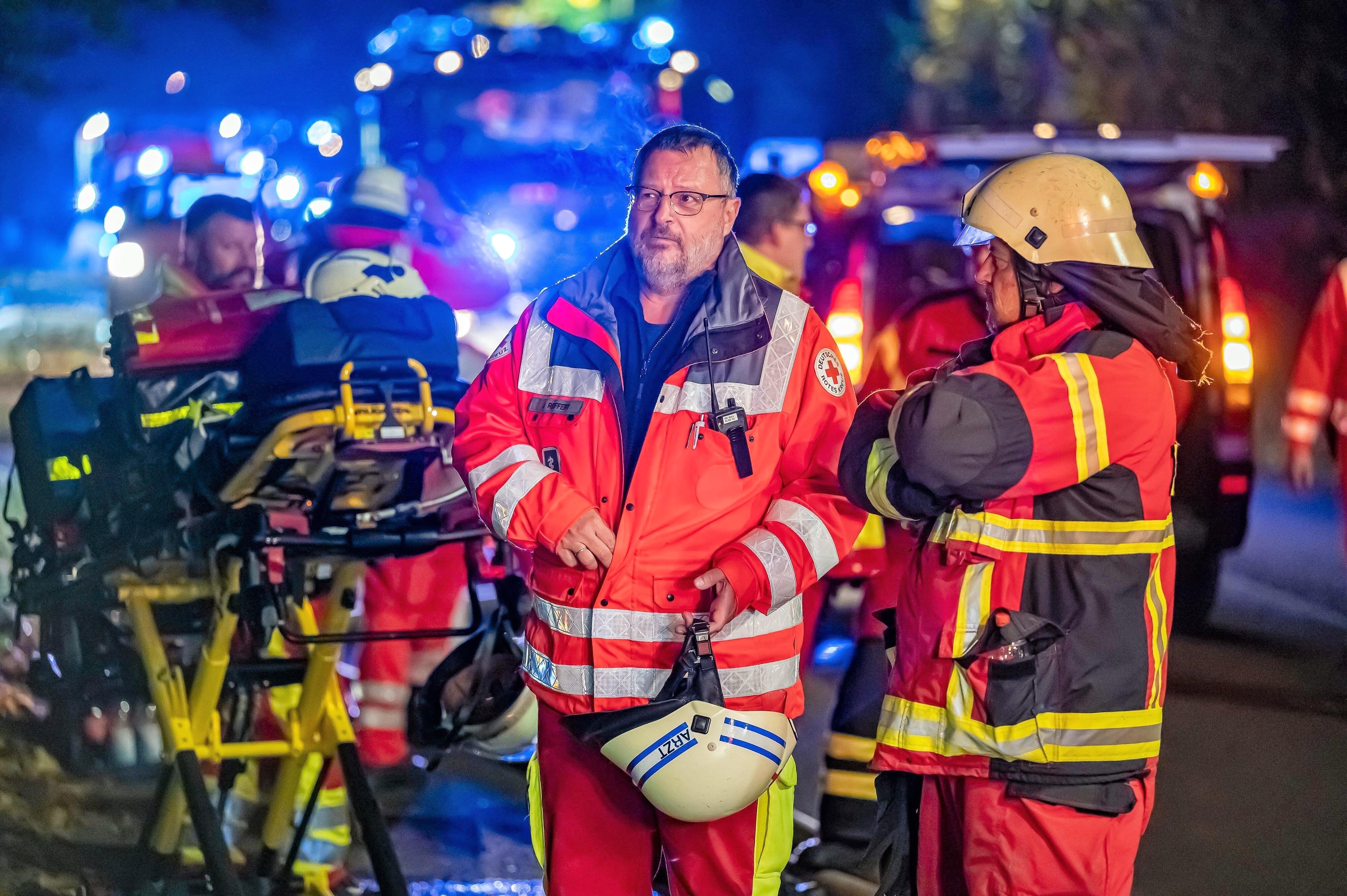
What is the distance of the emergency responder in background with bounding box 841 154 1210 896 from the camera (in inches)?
103

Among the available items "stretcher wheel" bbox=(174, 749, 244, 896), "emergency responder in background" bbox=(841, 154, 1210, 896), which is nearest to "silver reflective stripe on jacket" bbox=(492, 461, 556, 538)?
"emergency responder in background" bbox=(841, 154, 1210, 896)

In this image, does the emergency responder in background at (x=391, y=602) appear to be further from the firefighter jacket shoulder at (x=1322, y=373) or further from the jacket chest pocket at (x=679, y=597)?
the firefighter jacket shoulder at (x=1322, y=373)

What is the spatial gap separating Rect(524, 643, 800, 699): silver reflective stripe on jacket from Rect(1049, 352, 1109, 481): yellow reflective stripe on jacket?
31.8 inches

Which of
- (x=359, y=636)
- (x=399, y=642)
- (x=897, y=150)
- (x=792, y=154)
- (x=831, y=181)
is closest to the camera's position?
(x=359, y=636)

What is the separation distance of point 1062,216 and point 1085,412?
42 centimetres

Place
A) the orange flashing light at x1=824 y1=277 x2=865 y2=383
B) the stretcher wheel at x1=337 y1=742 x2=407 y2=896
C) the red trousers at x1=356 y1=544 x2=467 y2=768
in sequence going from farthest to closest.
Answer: the orange flashing light at x1=824 y1=277 x2=865 y2=383 < the red trousers at x1=356 y1=544 x2=467 y2=768 < the stretcher wheel at x1=337 y1=742 x2=407 y2=896

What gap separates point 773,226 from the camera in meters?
4.75

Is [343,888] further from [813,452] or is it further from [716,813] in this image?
[813,452]

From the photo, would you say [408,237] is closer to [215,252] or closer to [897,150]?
[215,252]

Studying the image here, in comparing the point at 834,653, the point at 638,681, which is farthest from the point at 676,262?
the point at 834,653

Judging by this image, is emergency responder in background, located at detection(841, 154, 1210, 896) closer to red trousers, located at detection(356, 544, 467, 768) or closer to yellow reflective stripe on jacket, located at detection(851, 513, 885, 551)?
yellow reflective stripe on jacket, located at detection(851, 513, 885, 551)

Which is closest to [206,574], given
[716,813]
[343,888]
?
[343,888]

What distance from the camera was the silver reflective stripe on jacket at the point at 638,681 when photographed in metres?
2.98

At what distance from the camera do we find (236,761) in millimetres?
4574
